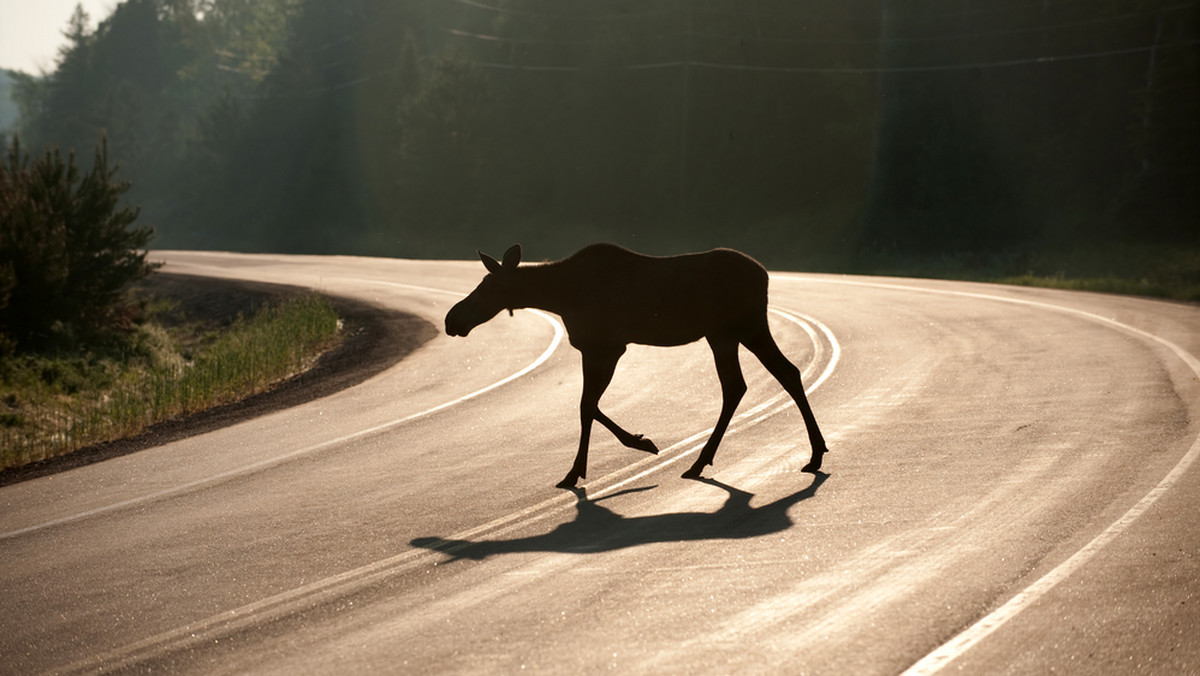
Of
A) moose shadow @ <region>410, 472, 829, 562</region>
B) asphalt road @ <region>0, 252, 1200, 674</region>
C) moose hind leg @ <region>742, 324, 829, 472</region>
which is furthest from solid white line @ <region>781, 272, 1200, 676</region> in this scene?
moose hind leg @ <region>742, 324, 829, 472</region>

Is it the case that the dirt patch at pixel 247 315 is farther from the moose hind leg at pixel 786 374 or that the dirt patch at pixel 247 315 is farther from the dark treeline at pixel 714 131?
the dark treeline at pixel 714 131

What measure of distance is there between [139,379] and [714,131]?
38045 mm

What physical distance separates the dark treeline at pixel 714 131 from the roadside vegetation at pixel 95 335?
82.0ft

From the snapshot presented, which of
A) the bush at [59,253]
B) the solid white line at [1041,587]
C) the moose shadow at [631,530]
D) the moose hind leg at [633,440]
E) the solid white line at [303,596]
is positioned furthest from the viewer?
the bush at [59,253]

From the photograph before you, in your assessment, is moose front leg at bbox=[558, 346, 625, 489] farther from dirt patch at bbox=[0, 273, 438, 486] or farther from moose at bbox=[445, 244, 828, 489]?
dirt patch at bbox=[0, 273, 438, 486]

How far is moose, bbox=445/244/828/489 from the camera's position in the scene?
884 cm

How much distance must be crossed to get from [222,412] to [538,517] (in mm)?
7666

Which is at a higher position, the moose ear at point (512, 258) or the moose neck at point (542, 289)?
the moose ear at point (512, 258)

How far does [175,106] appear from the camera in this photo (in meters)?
119

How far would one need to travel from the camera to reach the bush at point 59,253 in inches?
859

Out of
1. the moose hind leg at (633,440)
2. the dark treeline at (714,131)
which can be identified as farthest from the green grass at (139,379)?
the dark treeline at (714,131)

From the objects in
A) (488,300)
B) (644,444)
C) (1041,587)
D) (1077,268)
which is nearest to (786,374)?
(644,444)

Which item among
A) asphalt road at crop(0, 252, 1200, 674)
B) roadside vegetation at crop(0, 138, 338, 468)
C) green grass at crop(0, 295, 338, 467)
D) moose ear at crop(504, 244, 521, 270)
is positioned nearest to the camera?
asphalt road at crop(0, 252, 1200, 674)

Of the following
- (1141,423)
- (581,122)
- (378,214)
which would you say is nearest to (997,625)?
(1141,423)
